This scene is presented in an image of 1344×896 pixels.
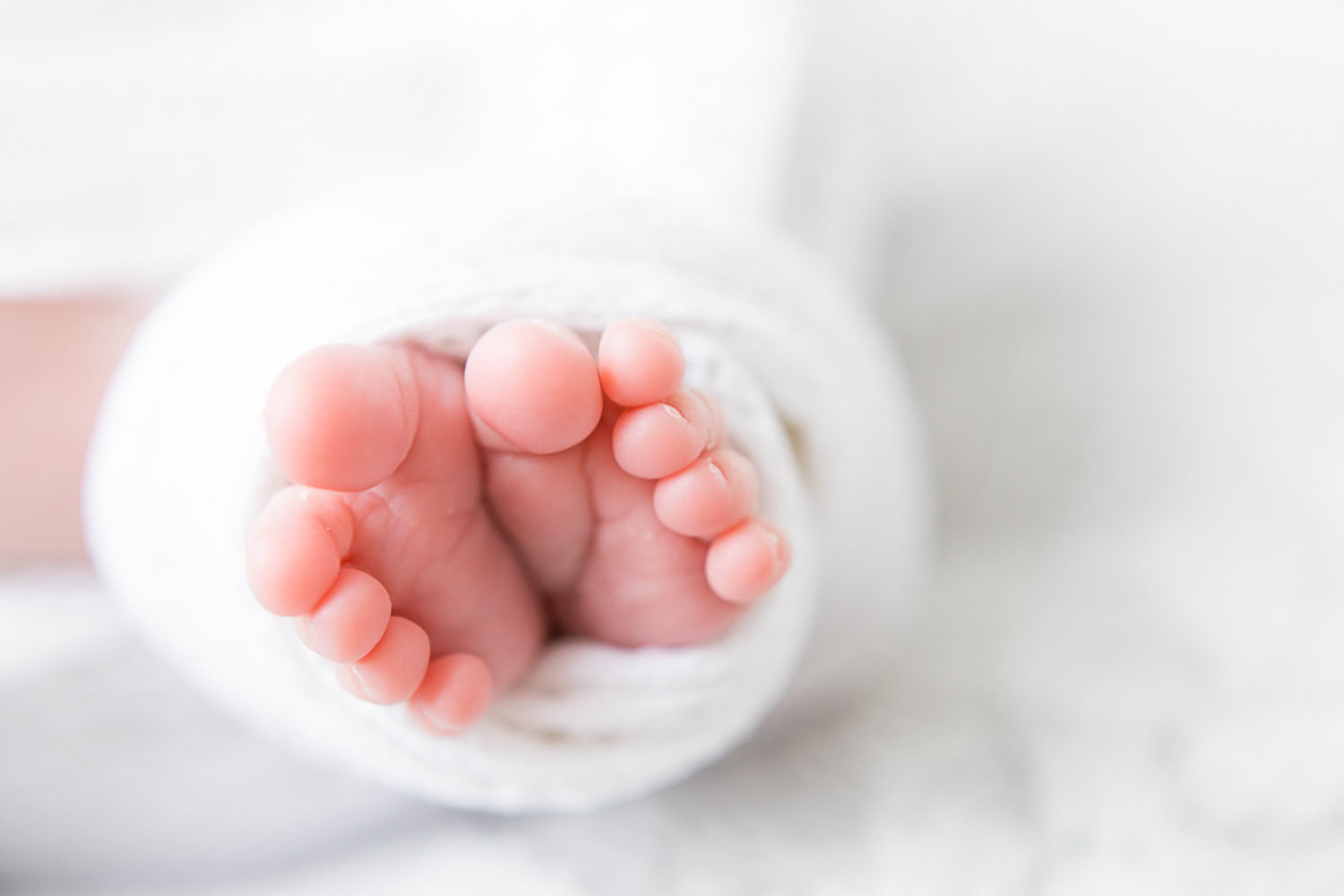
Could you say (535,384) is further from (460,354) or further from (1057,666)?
(1057,666)

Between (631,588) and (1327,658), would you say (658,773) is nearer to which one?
(631,588)

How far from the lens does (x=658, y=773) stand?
384mm

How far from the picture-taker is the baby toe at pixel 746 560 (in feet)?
1.01

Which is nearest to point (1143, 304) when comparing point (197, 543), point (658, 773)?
point (658, 773)

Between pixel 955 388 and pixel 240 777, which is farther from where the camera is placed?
pixel 955 388

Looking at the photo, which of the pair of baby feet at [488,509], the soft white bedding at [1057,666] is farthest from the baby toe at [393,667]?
the soft white bedding at [1057,666]

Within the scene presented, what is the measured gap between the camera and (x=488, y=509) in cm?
33

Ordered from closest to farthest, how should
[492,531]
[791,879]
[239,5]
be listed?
[492,531], [791,879], [239,5]

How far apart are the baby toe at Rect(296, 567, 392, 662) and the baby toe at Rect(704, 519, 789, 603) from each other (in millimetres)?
103

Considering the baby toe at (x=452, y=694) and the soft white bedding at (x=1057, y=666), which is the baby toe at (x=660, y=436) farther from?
the soft white bedding at (x=1057, y=666)

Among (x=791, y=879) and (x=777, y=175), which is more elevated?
(x=777, y=175)

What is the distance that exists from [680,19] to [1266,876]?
50 centimetres

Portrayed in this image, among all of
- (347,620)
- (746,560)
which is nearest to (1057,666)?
(746,560)

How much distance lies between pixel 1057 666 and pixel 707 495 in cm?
32
